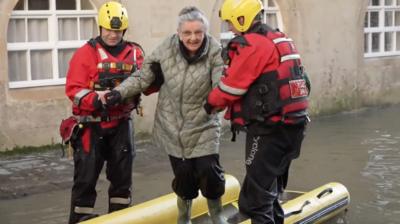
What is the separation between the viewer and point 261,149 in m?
5.16

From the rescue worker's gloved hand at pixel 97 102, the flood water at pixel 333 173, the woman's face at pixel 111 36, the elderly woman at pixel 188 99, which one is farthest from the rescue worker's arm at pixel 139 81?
the flood water at pixel 333 173

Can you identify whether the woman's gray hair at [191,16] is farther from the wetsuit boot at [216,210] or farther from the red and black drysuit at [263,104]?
the wetsuit boot at [216,210]

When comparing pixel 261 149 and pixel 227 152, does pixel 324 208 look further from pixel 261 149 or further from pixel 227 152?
pixel 227 152

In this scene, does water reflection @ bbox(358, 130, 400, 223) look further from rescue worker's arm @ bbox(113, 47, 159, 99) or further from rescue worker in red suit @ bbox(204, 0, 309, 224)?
rescue worker's arm @ bbox(113, 47, 159, 99)

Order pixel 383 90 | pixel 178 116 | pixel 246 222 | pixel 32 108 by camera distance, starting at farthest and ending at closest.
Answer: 1. pixel 383 90
2. pixel 32 108
3. pixel 246 222
4. pixel 178 116

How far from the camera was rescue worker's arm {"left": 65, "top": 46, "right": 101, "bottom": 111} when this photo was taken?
566cm

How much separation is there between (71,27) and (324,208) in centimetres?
560

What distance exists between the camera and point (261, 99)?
5035mm

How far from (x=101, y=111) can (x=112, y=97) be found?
0.93 feet

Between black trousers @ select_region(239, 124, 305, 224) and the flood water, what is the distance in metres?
1.98

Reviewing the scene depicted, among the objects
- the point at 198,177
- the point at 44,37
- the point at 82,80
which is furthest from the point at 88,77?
the point at 44,37

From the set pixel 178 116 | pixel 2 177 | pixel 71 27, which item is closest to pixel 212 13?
pixel 71 27

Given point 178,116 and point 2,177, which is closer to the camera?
point 178,116

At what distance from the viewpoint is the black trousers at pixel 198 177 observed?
213 inches
